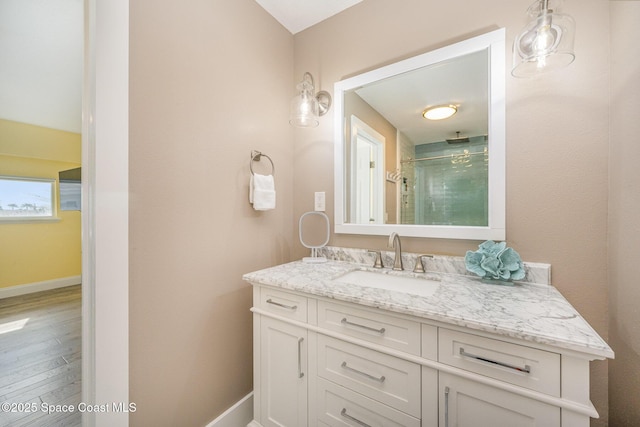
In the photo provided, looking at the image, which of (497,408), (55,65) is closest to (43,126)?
(55,65)

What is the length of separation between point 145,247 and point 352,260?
3.56 feet

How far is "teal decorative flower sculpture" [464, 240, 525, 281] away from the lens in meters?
1.03

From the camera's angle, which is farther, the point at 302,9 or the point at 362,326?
the point at 302,9

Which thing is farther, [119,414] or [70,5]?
[70,5]

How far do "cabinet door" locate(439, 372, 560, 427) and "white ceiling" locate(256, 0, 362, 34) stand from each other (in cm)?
202

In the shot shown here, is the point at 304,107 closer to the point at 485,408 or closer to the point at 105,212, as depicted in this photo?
the point at 105,212

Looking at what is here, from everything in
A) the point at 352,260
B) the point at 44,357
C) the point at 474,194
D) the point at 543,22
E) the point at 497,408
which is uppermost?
the point at 543,22

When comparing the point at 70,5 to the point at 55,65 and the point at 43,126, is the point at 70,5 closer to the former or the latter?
the point at 55,65

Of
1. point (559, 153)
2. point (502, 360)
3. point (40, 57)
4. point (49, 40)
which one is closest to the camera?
point (502, 360)

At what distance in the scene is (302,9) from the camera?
5.23 feet

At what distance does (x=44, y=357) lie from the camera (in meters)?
2.04

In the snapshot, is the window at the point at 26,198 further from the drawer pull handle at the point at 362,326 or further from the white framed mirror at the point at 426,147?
the drawer pull handle at the point at 362,326

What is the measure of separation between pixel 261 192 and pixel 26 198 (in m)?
4.93

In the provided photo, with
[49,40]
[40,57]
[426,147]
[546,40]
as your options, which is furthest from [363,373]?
[40,57]
